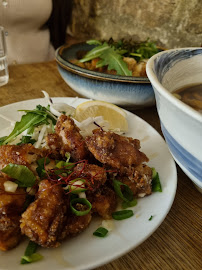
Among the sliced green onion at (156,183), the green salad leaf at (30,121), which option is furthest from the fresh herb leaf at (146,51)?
the sliced green onion at (156,183)

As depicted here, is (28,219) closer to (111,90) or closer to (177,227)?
(177,227)

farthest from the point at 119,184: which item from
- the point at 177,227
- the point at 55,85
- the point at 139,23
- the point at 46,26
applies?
the point at 46,26

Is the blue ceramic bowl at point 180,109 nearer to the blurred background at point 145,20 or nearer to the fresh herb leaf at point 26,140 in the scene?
the fresh herb leaf at point 26,140

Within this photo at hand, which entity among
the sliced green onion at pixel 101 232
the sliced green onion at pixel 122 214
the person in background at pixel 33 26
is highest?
the sliced green onion at pixel 101 232

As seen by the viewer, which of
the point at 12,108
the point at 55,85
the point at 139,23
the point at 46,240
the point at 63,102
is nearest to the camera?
the point at 46,240

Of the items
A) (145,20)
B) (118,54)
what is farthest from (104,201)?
(145,20)

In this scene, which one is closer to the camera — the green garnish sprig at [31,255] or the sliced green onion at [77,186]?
the green garnish sprig at [31,255]

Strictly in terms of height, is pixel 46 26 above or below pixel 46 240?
below
